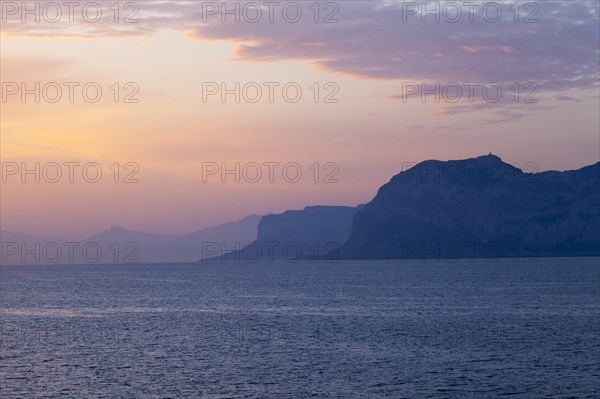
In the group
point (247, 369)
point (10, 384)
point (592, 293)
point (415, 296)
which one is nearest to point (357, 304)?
point (415, 296)

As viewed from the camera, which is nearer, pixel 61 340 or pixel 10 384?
pixel 10 384

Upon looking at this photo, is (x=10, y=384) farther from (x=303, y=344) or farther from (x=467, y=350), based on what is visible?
(x=467, y=350)

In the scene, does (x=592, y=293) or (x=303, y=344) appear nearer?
(x=303, y=344)

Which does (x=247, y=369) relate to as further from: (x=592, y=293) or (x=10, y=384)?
(x=592, y=293)

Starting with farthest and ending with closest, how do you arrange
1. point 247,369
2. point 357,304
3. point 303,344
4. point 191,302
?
point 191,302, point 357,304, point 303,344, point 247,369

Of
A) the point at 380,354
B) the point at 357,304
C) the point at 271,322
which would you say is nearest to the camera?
the point at 380,354

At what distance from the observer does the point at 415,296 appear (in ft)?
630

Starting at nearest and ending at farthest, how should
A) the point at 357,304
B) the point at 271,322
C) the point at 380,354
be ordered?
the point at 380,354, the point at 271,322, the point at 357,304

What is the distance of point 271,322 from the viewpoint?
128m

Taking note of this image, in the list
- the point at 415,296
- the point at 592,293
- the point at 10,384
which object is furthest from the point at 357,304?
the point at 10,384

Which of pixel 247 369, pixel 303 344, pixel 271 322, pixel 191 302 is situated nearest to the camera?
pixel 247 369

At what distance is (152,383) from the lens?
72.8m

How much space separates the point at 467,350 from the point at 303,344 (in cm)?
1994

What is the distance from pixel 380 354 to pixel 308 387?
66.7ft
